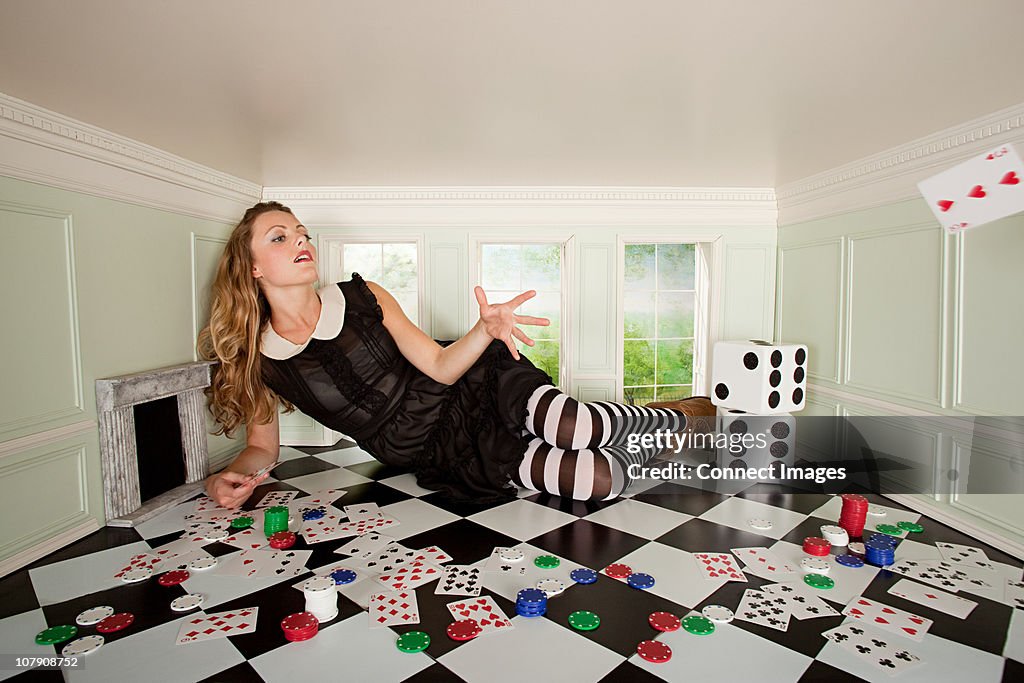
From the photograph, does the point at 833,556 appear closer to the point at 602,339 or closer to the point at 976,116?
the point at 976,116

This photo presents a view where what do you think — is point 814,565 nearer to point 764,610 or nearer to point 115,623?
point 764,610

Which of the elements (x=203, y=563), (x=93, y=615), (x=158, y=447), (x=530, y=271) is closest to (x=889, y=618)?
(x=203, y=563)

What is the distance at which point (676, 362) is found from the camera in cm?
675

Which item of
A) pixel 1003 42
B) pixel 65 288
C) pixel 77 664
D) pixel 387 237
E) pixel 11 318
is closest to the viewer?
pixel 77 664

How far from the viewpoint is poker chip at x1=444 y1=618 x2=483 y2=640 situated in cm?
166

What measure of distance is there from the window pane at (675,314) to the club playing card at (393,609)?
5.01 metres

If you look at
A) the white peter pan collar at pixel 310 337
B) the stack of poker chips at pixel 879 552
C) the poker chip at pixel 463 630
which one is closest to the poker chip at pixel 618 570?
the poker chip at pixel 463 630

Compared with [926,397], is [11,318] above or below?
above

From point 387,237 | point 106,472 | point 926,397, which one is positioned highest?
point 387,237

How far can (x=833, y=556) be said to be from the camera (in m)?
2.19

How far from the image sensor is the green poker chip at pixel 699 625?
168 cm

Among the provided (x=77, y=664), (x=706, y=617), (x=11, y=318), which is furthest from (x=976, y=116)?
(x=11, y=318)

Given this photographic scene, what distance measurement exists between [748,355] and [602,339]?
1073mm

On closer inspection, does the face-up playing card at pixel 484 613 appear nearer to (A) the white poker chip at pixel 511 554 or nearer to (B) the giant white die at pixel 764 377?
(A) the white poker chip at pixel 511 554
